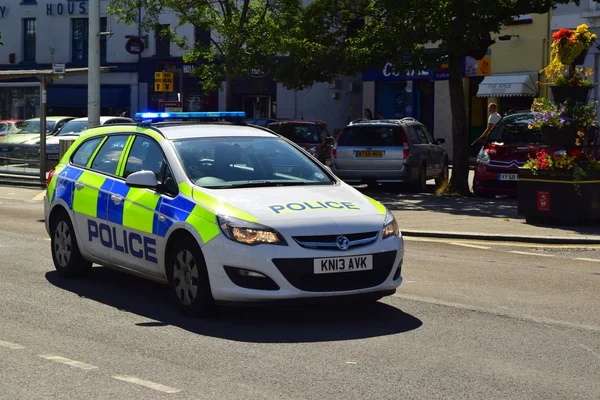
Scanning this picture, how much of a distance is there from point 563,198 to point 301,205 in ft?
29.4

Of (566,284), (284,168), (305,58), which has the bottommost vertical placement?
(566,284)

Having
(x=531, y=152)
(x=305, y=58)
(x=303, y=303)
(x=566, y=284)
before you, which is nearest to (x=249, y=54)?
(x=305, y=58)

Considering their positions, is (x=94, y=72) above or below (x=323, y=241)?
above

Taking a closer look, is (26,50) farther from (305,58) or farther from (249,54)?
(305,58)

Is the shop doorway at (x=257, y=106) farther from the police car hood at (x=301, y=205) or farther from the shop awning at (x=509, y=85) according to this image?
the police car hood at (x=301, y=205)

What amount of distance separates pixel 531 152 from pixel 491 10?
3.00 meters

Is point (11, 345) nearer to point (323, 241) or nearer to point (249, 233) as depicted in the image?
point (249, 233)

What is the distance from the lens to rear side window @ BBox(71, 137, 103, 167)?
11.3 metres

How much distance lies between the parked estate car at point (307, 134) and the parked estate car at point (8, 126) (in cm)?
666

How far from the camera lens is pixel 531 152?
2225cm

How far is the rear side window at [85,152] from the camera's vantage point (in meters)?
11.3

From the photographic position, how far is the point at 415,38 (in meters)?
24.2

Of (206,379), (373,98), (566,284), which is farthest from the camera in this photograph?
(373,98)

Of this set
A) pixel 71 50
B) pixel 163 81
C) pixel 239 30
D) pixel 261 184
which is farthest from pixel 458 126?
pixel 71 50
